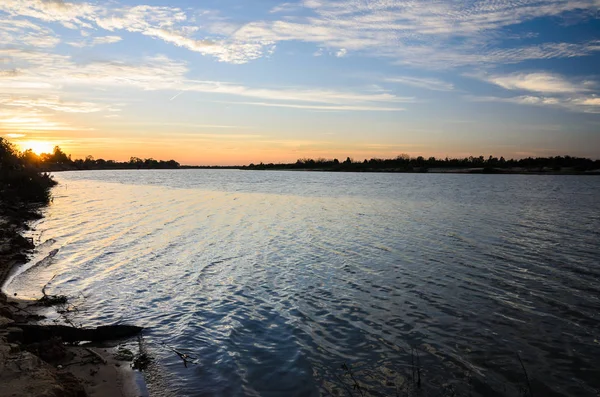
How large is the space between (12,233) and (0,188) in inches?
840

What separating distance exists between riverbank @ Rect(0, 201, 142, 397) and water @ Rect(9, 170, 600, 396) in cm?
77

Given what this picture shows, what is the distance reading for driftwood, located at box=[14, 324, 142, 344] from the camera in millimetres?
8938

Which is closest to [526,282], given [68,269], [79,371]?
[79,371]

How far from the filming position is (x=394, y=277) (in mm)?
14633

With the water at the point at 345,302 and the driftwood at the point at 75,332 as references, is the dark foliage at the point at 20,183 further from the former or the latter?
the driftwood at the point at 75,332

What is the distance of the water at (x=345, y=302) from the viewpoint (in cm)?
796

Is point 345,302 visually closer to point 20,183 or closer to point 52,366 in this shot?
point 52,366

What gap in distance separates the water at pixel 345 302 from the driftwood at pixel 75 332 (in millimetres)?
751

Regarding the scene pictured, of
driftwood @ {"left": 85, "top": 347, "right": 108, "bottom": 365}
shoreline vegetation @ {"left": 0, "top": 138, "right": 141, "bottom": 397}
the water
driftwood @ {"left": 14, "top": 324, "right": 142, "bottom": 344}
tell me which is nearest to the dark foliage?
the water

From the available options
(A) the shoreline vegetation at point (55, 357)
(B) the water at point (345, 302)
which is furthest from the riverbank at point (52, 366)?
(B) the water at point (345, 302)

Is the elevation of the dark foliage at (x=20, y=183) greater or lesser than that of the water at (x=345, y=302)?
greater

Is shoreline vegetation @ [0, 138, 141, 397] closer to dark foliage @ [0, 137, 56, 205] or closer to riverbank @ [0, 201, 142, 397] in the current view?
riverbank @ [0, 201, 142, 397]

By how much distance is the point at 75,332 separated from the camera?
31.3 feet

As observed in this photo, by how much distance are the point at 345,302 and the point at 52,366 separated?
7663 millimetres
